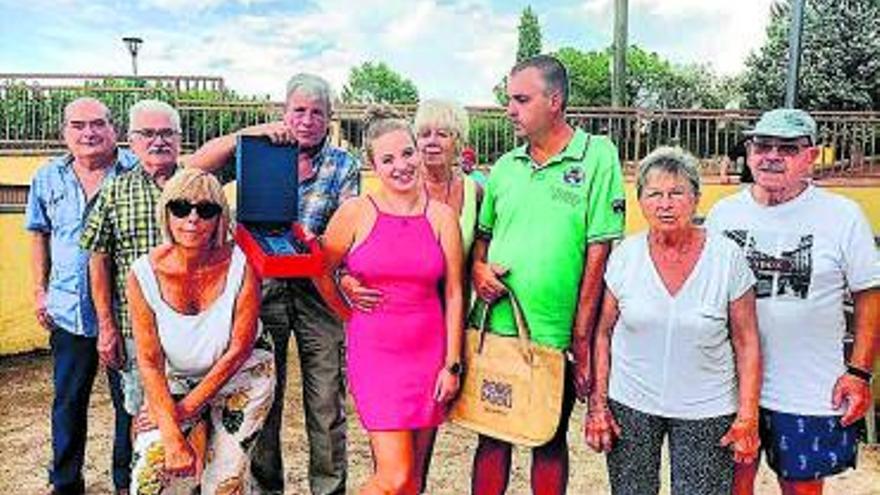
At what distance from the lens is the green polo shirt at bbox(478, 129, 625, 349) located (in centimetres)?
289

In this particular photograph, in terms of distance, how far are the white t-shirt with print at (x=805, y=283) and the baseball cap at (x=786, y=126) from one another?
6.9 inches

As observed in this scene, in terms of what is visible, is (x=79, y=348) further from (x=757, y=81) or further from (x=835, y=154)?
(x=757, y=81)

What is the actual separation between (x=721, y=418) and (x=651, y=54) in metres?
53.4

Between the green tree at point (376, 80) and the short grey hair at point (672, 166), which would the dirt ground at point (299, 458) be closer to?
the short grey hair at point (672, 166)

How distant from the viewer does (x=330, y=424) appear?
12.0 ft

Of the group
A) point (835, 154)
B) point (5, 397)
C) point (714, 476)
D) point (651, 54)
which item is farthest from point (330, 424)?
point (651, 54)

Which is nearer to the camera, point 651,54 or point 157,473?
point 157,473

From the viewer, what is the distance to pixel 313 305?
3566mm

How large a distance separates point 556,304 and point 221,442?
1.15m

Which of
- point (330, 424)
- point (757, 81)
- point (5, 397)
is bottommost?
point (5, 397)

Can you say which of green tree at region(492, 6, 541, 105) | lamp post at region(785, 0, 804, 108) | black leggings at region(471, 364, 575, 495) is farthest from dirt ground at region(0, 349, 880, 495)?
green tree at region(492, 6, 541, 105)

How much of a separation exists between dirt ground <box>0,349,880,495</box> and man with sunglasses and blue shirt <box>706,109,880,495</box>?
1.72m

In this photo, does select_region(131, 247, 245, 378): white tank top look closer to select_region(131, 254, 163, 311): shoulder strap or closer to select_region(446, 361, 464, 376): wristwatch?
select_region(131, 254, 163, 311): shoulder strap

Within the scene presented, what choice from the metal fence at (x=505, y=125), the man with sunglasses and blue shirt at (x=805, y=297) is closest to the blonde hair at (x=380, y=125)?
the man with sunglasses and blue shirt at (x=805, y=297)
